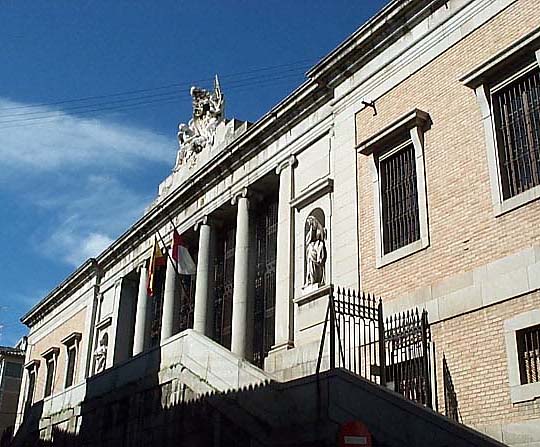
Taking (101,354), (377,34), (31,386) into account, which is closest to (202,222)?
(101,354)

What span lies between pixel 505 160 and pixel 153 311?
17.9 metres

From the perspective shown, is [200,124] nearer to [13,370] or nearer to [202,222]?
[202,222]

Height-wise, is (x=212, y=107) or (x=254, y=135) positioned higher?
(x=212, y=107)

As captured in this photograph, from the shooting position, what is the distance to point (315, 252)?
61.7ft

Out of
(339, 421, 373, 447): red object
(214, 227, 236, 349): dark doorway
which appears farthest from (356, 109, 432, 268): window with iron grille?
(214, 227, 236, 349): dark doorway

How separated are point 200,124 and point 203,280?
6.36 meters

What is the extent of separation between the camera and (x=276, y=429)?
11688 millimetres

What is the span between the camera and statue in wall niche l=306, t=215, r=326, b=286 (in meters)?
18.6

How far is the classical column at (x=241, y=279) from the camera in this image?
847 inches

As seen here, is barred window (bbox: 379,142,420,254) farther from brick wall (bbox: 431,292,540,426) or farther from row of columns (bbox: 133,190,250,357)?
row of columns (bbox: 133,190,250,357)

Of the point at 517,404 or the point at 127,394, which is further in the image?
the point at 127,394

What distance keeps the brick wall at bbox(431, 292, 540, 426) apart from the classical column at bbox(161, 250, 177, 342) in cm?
1375

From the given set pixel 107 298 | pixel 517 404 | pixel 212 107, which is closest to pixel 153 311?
pixel 107 298

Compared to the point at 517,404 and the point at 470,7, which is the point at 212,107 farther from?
the point at 517,404
